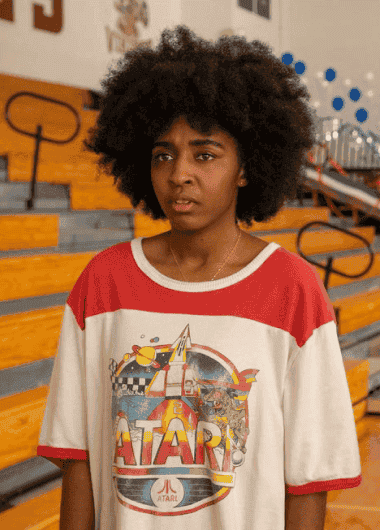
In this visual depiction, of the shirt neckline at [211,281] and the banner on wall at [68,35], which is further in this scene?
the banner on wall at [68,35]

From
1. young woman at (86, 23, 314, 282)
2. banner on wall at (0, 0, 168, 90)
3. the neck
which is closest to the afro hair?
young woman at (86, 23, 314, 282)

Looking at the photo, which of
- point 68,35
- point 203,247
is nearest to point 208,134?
point 203,247

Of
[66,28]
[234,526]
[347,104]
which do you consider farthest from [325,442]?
[347,104]

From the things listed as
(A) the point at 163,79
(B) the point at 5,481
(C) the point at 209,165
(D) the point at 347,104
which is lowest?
(B) the point at 5,481

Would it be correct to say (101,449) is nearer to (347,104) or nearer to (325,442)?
(325,442)

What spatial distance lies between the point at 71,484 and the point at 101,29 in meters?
4.11

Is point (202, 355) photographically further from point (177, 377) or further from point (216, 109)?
point (216, 109)

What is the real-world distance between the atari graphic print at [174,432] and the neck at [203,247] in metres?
0.11

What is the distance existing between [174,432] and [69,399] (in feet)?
0.50

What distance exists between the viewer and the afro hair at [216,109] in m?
0.79

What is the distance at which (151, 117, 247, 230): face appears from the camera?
76cm

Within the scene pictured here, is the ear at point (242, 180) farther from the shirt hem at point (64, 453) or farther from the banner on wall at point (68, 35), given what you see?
the banner on wall at point (68, 35)

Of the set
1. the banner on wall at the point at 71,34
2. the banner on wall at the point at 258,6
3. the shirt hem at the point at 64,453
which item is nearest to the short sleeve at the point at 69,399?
the shirt hem at the point at 64,453

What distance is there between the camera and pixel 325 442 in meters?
0.74
